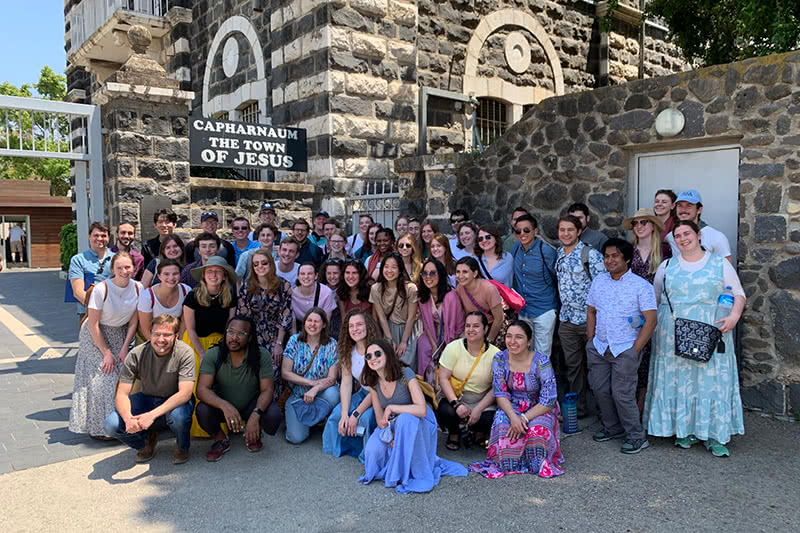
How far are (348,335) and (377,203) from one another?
4.26m

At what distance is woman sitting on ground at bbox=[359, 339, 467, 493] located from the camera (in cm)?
423

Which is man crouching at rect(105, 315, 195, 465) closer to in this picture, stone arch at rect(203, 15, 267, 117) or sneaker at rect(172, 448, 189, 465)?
sneaker at rect(172, 448, 189, 465)

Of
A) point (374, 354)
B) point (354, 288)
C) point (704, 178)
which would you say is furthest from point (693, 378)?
point (354, 288)

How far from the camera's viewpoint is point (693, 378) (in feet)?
15.8

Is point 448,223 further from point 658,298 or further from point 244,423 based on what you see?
point 244,423

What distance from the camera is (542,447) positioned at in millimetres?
4391

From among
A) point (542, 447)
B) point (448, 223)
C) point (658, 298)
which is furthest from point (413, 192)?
point (542, 447)

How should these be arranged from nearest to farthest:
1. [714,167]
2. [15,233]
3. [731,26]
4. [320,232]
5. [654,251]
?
1. [654,251]
2. [714,167]
3. [320,232]
4. [731,26]
5. [15,233]

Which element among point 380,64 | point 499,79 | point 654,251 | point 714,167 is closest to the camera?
point 654,251

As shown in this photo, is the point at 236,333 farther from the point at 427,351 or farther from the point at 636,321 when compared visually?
the point at 636,321

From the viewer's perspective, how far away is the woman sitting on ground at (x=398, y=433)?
13.9 feet

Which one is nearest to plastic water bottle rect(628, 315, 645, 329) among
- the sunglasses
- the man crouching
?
the sunglasses

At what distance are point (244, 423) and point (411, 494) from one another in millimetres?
1607

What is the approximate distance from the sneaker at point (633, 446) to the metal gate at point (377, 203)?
14.5 feet
